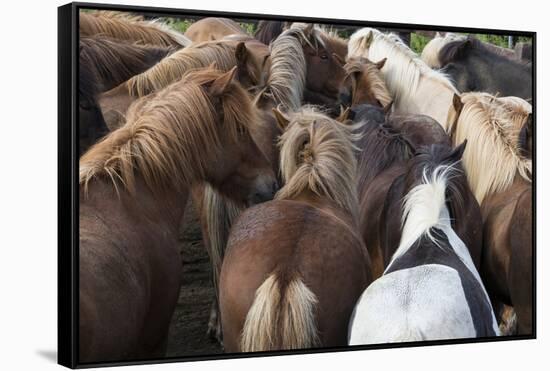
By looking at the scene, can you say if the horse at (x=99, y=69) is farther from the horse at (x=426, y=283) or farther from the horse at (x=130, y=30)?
the horse at (x=426, y=283)

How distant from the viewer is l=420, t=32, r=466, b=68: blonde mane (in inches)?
230

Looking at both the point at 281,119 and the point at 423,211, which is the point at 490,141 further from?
the point at 281,119

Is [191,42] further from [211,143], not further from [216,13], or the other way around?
[211,143]

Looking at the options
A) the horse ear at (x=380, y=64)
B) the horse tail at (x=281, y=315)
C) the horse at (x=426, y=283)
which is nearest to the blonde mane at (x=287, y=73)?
the horse ear at (x=380, y=64)

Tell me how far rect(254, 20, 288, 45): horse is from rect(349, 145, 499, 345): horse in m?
1.05

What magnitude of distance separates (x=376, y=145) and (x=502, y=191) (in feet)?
2.96

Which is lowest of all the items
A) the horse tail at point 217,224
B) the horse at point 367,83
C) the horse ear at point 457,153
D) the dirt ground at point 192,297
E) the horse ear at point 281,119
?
the dirt ground at point 192,297

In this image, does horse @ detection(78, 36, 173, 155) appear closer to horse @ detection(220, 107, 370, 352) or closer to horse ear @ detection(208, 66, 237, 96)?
horse ear @ detection(208, 66, 237, 96)

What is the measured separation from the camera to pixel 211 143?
16.2ft

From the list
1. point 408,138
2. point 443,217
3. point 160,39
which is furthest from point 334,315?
point 160,39

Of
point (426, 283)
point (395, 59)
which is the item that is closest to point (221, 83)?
point (395, 59)

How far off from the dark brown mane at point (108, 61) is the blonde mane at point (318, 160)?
2.61 feet

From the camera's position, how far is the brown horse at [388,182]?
541cm

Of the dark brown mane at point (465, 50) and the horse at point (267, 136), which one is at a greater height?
the dark brown mane at point (465, 50)
